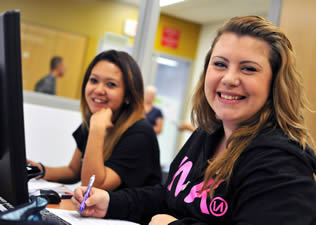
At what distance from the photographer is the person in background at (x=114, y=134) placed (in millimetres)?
1648

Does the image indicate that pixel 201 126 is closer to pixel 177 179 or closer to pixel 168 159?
pixel 177 179

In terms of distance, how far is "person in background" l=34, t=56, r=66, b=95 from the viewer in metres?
2.93

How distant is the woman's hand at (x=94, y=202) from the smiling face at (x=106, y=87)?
2.32 ft

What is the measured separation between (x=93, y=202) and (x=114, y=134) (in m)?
0.65

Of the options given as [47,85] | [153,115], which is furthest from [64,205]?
[153,115]

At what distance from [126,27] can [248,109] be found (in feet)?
7.43

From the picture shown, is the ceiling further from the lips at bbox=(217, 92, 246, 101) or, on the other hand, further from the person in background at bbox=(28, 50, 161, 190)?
the lips at bbox=(217, 92, 246, 101)

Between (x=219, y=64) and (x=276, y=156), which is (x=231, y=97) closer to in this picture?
(x=219, y=64)

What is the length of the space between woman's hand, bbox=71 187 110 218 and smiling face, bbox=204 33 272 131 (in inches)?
18.8

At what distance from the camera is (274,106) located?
1.07 meters

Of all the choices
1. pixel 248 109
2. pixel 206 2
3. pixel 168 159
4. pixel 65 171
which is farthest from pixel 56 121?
pixel 168 159

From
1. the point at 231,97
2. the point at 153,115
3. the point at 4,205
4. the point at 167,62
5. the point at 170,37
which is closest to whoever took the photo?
the point at 4,205

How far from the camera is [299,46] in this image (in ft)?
9.02

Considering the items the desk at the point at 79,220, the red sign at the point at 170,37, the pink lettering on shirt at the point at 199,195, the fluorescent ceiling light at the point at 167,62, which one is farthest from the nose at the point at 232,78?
the fluorescent ceiling light at the point at 167,62
